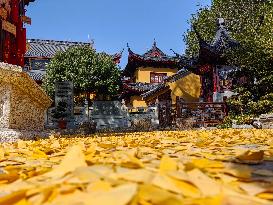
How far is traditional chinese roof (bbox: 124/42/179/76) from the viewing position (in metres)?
32.7

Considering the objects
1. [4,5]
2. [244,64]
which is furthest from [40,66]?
[4,5]

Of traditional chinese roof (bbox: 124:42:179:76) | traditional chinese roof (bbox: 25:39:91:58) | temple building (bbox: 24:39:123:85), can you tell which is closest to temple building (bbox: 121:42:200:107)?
traditional chinese roof (bbox: 124:42:179:76)

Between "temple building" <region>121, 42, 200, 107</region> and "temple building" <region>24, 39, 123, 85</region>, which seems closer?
"temple building" <region>121, 42, 200, 107</region>

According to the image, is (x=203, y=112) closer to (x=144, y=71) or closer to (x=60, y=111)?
(x=60, y=111)

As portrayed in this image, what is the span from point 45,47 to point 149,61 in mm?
13450

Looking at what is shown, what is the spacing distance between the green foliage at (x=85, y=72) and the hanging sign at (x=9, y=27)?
47.3ft

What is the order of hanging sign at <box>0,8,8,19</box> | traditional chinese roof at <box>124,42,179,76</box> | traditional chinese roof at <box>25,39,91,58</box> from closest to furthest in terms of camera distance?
1. hanging sign at <box>0,8,8,19</box>
2. traditional chinese roof at <box>124,42,179,76</box>
3. traditional chinese roof at <box>25,39,91,58</box>

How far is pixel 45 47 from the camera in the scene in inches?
1590

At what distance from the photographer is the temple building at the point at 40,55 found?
34.9 meters

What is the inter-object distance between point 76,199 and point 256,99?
617 inches

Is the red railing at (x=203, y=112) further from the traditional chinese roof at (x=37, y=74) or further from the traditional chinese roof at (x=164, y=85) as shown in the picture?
the traditional chinese roof at (x=37, y=74)

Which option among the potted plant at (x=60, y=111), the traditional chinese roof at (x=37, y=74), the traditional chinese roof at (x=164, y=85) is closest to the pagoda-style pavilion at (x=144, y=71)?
the traditional chinese roof at (x=164, y=85)

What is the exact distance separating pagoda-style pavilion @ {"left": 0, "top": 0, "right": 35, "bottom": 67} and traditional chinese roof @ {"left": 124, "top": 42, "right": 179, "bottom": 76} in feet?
70.9

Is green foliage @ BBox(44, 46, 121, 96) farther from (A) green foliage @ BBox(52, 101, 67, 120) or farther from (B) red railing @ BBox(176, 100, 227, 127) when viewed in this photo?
(B) red railing @ BBox(176, 100, 227, 127)
